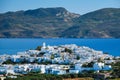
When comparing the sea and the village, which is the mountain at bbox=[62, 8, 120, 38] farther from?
the village

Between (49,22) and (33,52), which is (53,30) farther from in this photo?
(33,52)

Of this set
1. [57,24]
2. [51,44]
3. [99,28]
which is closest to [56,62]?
[51,44]

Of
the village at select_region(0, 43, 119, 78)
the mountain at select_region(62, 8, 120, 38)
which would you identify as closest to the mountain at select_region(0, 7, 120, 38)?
the mountain at select_region(62, 8, 120, 38)

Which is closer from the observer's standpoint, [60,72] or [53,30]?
[60,72]

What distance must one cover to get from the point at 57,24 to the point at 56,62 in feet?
286

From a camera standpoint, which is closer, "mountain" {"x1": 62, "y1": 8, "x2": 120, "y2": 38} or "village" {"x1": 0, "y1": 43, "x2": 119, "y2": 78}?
"village" {"x1": 0, "y1": 43, "x2": 119, "y2": 78}

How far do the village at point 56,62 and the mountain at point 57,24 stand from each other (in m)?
63.1

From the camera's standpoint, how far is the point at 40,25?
114 metres

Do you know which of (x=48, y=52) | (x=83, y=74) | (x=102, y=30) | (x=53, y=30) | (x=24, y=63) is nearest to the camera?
(x=83, y=74)

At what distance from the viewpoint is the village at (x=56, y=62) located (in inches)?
1000

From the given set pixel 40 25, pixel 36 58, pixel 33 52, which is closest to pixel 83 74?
pixel 36 58

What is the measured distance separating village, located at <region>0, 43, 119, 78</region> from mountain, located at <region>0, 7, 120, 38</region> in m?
63.1

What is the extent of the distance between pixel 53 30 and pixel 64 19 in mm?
15173

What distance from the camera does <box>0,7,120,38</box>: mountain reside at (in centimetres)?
9694
